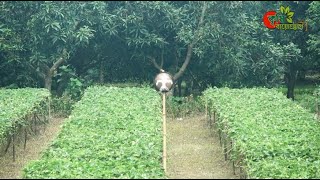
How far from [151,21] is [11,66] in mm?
5654

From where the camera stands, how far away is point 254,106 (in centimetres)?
1432

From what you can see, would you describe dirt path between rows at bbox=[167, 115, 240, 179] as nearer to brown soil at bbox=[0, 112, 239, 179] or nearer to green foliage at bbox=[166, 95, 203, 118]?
brown soil at bbox=[0, 112, 239, 179]

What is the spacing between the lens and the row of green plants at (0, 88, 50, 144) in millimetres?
12195

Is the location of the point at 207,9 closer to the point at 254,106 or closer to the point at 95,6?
the point at 95,6

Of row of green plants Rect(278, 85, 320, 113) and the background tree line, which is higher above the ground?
the background tree line

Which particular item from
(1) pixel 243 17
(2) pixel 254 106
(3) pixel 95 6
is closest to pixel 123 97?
(2) pixel 254 106

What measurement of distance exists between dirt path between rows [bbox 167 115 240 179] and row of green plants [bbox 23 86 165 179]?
0.94 metres

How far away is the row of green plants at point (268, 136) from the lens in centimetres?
882

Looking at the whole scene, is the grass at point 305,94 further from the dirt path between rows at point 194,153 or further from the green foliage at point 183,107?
the dirt path between rows at point 194,153

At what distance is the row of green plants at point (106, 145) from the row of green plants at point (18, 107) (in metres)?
1.36

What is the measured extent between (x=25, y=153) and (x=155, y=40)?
7806 millimetres

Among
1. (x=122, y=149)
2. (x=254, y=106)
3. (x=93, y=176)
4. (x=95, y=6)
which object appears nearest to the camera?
(x=93, y=176)

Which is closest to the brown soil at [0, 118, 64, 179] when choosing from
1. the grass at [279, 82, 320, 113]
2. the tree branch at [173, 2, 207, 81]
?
the tree branch at [173, 2, 207, 81]

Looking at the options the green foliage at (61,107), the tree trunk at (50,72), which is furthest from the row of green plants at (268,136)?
the tree trunk at (50,72)
